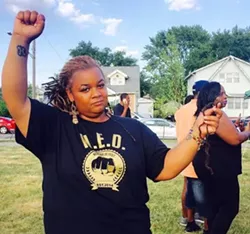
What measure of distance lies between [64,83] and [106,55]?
66.4m

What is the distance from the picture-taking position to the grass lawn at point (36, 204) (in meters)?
5.04

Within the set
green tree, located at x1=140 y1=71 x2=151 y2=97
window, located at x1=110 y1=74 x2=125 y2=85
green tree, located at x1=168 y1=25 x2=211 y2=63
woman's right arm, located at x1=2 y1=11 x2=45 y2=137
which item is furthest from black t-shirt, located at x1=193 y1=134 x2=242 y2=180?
green tree, located at x1=168 y1=25 x2=211 y2=63

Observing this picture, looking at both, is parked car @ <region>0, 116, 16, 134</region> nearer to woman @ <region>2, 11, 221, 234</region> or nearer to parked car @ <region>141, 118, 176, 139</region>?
parked car @ <region>141, 118, 176, 139</region>

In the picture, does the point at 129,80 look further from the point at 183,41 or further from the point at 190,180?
the point at 190,180

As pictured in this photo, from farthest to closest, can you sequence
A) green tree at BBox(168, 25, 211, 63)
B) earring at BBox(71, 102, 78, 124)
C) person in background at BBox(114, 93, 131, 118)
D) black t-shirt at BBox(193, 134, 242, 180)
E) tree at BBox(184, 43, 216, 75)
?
green tree at BBox(168, 25, 211, 63), tree at BBox(184, 43, 216, 75), person in background at BBox(114, 93, 131, 118), black t-shirt at BBox(193, 134, 242, 180), earring at BBox(71, 102, 78, 124)

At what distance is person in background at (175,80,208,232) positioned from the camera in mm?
4172

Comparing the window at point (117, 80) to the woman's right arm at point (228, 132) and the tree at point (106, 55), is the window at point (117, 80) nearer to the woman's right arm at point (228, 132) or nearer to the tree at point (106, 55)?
the tree at point (106, 55)

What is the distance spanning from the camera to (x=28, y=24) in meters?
1.82

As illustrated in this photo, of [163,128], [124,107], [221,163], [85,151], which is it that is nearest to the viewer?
[85,151]

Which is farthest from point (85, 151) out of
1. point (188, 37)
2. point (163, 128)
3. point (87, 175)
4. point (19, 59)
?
point (188, 37)

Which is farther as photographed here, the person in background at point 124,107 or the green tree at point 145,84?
the green tree at point 145,84

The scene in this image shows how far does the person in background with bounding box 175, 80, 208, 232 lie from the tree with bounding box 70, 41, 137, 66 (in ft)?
202

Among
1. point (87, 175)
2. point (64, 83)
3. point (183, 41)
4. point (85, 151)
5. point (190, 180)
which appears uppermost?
point (183, 41)

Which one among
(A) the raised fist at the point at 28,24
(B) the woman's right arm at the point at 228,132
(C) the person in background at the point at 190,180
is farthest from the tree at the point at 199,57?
(A) the raised fist at the point at 28,24
